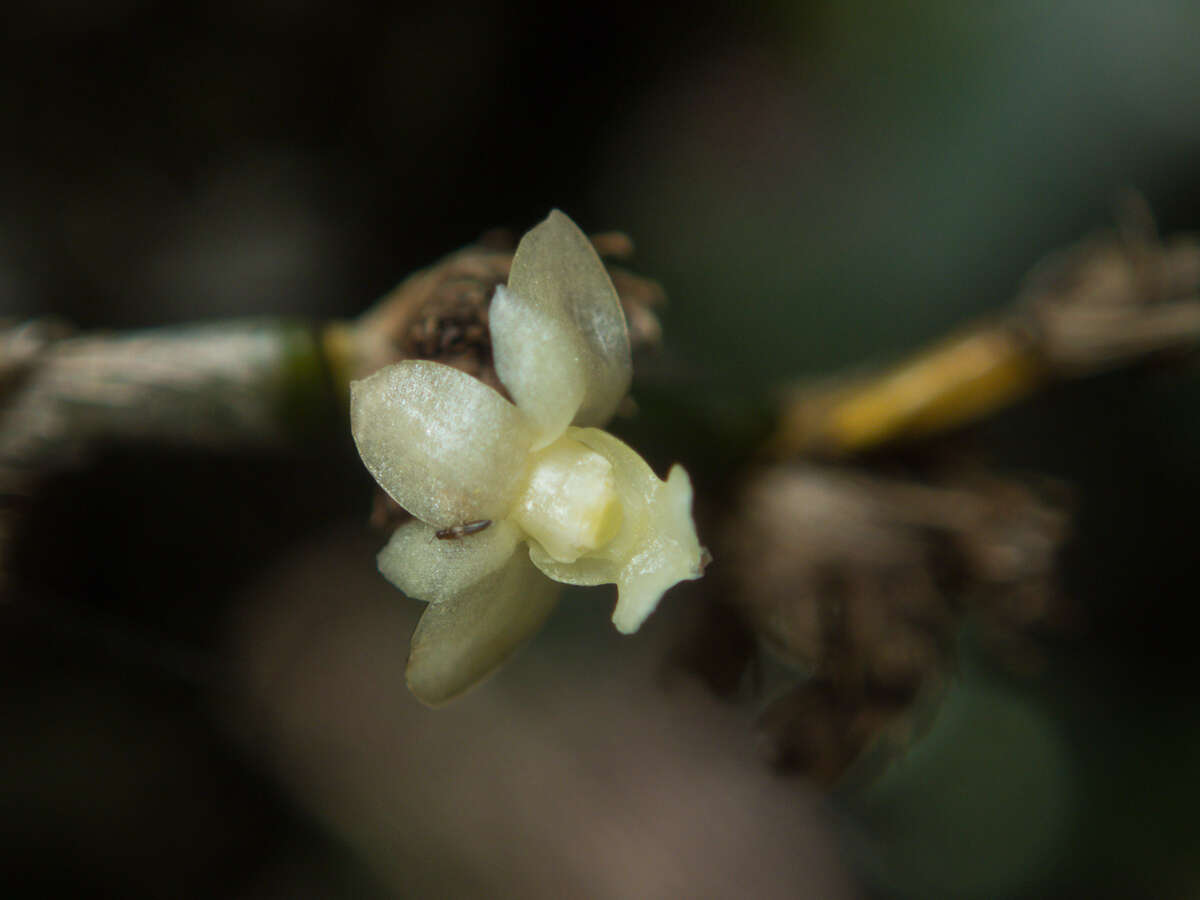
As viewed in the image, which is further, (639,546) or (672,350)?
(672,350)

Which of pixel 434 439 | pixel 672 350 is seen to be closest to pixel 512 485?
pixel 434 439

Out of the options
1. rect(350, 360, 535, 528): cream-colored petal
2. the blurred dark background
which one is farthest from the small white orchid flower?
the blurred dark background

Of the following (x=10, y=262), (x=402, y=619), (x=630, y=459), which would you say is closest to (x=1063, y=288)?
(x=630, y=459)

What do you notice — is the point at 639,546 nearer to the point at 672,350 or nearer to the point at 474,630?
the point at 474,630

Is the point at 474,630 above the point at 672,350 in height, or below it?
below

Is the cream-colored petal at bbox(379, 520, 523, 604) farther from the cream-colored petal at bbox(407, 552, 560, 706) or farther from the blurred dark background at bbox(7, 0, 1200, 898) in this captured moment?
the blurred dark background at bbox(7, 0, 1200, 898)

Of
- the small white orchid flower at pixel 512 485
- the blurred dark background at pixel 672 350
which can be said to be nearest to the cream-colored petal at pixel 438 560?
the small white orchid flower at pixel 512 485
